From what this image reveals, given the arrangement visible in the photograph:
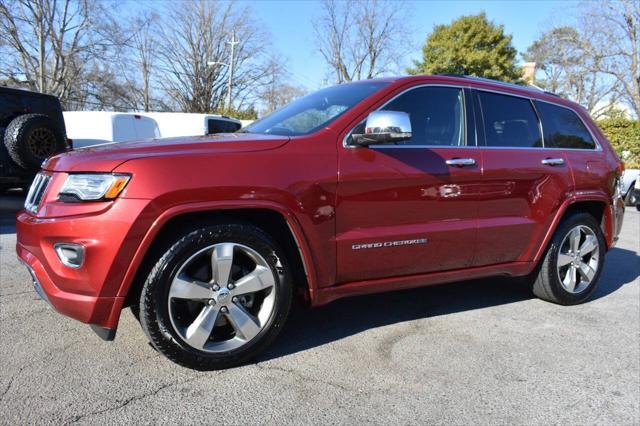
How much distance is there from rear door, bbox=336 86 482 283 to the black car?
19.3ft

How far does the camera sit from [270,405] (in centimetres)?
240

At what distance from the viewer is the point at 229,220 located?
2.69m

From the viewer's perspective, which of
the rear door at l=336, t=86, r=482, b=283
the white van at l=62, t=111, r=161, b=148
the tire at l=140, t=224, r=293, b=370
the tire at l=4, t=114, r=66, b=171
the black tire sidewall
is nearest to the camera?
the tire at l=140, t=224, r=293, b=370

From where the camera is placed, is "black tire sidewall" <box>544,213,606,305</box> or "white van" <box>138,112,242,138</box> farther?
"white van" <box>138,112,242,138</box>

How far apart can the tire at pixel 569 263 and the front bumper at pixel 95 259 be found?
3.28m

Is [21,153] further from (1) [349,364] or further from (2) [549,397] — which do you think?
(2) [549,397]

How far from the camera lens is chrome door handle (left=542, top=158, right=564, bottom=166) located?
379 centimetres

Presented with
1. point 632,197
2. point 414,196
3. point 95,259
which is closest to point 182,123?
point 414,196

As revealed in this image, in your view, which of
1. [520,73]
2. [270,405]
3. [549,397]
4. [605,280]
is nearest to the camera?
[270,405]

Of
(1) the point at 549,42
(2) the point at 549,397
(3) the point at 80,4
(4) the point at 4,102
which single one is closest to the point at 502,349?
(2) the point at 549,397

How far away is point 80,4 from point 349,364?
23140mm

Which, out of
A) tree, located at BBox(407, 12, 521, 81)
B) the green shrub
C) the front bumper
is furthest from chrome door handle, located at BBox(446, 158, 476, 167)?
tree, located at BBox(407, 12, 521, 81)

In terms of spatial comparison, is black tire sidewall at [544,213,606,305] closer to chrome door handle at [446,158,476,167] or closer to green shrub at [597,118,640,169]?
chrome door handle at [446,158,476,167]

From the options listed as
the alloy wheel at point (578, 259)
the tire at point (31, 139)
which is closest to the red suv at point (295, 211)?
the alloy wheel at point (578, 259)
